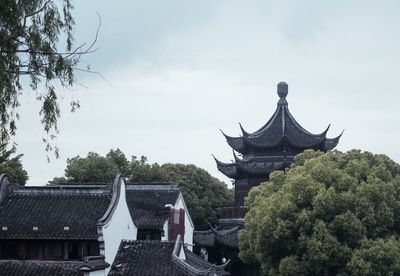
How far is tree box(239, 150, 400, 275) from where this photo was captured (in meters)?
29.7

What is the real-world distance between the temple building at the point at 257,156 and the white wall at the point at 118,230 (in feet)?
45.9

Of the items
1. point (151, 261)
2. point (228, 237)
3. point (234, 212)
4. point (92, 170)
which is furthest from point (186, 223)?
point (92, 170)

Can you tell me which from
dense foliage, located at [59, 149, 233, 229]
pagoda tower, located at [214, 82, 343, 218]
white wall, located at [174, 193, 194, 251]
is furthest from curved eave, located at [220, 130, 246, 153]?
white wall, located at [174, 193, 194, 251]

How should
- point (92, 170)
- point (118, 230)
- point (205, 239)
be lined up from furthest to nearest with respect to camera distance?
point (92, 170), point (205, 239), point (118, 230)

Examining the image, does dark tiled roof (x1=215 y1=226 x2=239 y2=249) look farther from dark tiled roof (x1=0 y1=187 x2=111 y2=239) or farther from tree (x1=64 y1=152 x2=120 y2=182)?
dark tiled roof (x1=0 y1=187 x2=111 y2=239)

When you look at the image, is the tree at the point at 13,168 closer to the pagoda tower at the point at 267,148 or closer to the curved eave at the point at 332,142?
the pagoda tower at the point at 267,148

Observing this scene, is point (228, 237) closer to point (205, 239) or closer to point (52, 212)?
point (205, 239)

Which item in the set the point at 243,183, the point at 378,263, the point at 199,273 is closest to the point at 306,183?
the point at 378,263

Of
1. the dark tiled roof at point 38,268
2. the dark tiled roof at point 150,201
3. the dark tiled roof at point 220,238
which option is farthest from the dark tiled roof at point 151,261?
the dark tiled roof at point 220,238

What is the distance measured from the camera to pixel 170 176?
55.7 meters

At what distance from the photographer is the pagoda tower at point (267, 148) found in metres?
45.4

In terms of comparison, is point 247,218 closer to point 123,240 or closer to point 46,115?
point 123,240

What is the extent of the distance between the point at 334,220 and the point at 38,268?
1126cm

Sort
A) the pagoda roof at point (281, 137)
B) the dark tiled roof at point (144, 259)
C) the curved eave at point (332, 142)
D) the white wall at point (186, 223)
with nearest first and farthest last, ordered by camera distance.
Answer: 1. the dark tiled roof at point (144, 259)
2. the white wall at point (186, 223)
3. the pagoda roof at point (281, 137)
4. the curved eave at point (332, 142)
